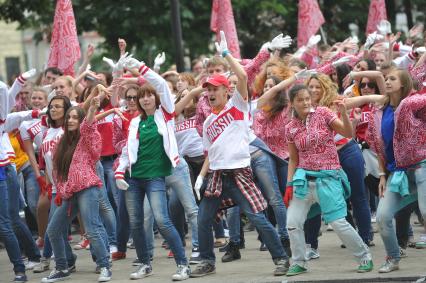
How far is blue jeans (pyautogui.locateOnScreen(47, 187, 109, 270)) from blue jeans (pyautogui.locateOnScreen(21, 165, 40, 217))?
2762 mm

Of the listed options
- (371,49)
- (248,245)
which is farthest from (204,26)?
(248,245)

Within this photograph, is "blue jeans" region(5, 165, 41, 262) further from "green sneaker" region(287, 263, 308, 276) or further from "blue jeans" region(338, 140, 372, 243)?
"blue jeans" region(338, 140, 372, 243)

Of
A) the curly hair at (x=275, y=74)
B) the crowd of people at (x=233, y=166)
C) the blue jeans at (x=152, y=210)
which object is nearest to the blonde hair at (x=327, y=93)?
the crowd of people at (x=233, y=166)

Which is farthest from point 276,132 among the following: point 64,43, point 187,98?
point 64,43

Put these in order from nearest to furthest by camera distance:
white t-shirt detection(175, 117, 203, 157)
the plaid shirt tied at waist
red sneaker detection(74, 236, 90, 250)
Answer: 1. the plaid shirt tied at waist
2. white t-shirt detection(175, 117, 203, 157)
3. red sneaker detection(74, 236, 90, 250)

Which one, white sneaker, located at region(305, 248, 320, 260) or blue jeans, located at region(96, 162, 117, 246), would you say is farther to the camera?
blue jeans, located at region(96, 162, 117, 246)

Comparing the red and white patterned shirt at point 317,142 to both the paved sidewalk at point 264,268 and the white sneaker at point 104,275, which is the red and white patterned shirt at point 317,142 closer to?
the paved sidewalk at point 264,268

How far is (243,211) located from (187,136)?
2415 mm

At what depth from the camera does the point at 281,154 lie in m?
12.5

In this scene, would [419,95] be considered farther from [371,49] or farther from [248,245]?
[371,49]

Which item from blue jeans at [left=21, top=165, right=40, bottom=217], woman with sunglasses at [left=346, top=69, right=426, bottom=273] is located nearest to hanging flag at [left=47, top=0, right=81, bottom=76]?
blue jeans at [left=21, top=165, right=40, bottom=217]

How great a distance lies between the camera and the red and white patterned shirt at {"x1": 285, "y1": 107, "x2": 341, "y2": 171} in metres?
10.6

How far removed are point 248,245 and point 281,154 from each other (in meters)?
1.37

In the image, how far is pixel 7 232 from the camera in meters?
11.5
